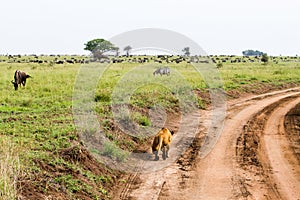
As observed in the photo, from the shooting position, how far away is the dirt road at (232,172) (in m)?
7.16

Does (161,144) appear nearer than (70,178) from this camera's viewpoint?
No

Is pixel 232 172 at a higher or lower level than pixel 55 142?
lower

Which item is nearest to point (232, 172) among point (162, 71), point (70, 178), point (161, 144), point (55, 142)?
point (161, 144)

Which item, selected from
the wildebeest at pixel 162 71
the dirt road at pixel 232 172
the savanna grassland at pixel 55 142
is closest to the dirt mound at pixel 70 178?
the savanna grassland at pixel 55 142

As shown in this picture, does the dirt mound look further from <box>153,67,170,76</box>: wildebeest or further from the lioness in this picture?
<box>153,67,170,76</box>: wildebeest

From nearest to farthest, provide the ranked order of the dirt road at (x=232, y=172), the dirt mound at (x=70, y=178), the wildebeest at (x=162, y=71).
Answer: the dirt mound at (x=70, y=178) → the dirt road at (x=232, y=172) → the wildebeest at (x=162, y=71)

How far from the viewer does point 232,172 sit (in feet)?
27.1

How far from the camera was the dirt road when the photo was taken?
23.5 ft

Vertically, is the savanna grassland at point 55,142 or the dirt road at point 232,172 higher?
the savanna grassland at point 55,142

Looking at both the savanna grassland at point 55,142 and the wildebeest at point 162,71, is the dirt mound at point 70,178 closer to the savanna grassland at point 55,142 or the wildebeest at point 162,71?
the savanna grassland at point 55,142

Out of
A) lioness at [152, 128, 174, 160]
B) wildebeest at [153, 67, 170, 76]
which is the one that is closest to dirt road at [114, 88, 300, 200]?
lioness at [152, 128, 174, 160]

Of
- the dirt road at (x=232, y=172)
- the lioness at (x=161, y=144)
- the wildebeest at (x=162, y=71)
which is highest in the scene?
the wildebeest at (x=162, y=71)

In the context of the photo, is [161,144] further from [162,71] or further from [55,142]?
[162,71]

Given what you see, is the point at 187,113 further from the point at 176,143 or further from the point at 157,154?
the point at 157,154
